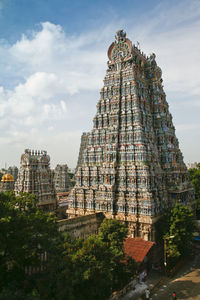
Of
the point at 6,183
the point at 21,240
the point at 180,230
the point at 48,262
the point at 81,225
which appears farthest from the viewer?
the point at 6,183

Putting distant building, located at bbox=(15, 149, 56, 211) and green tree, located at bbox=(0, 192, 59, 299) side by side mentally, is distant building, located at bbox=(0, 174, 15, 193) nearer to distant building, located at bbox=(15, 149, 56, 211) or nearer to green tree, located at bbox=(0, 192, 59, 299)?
distant building, located at bbox=(15, 149, 56, 211)

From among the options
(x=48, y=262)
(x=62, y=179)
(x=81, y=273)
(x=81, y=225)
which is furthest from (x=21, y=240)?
(x=62, y=179)

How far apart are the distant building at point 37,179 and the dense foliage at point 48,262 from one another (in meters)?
26.7

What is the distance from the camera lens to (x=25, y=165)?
5081 cm

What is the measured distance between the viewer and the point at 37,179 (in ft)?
168

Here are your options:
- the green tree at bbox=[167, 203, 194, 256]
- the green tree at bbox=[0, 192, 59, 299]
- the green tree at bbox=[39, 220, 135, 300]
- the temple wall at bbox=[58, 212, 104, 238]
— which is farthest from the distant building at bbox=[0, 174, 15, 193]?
the green tree at bbox=[167, 203, 194, 256]

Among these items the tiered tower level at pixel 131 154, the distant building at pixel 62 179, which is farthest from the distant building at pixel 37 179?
the distant building at pixel 62 179

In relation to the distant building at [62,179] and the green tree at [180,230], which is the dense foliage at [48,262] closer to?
the green tree at [180,230]

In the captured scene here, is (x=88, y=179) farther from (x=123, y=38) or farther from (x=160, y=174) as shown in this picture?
(x=123, y=38)

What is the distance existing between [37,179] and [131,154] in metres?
23.1

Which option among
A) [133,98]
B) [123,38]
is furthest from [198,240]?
[123,38]

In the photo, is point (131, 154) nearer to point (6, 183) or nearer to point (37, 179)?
point (37, 179)

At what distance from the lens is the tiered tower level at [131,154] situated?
38.1m

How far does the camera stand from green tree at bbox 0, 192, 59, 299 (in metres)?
19.1
